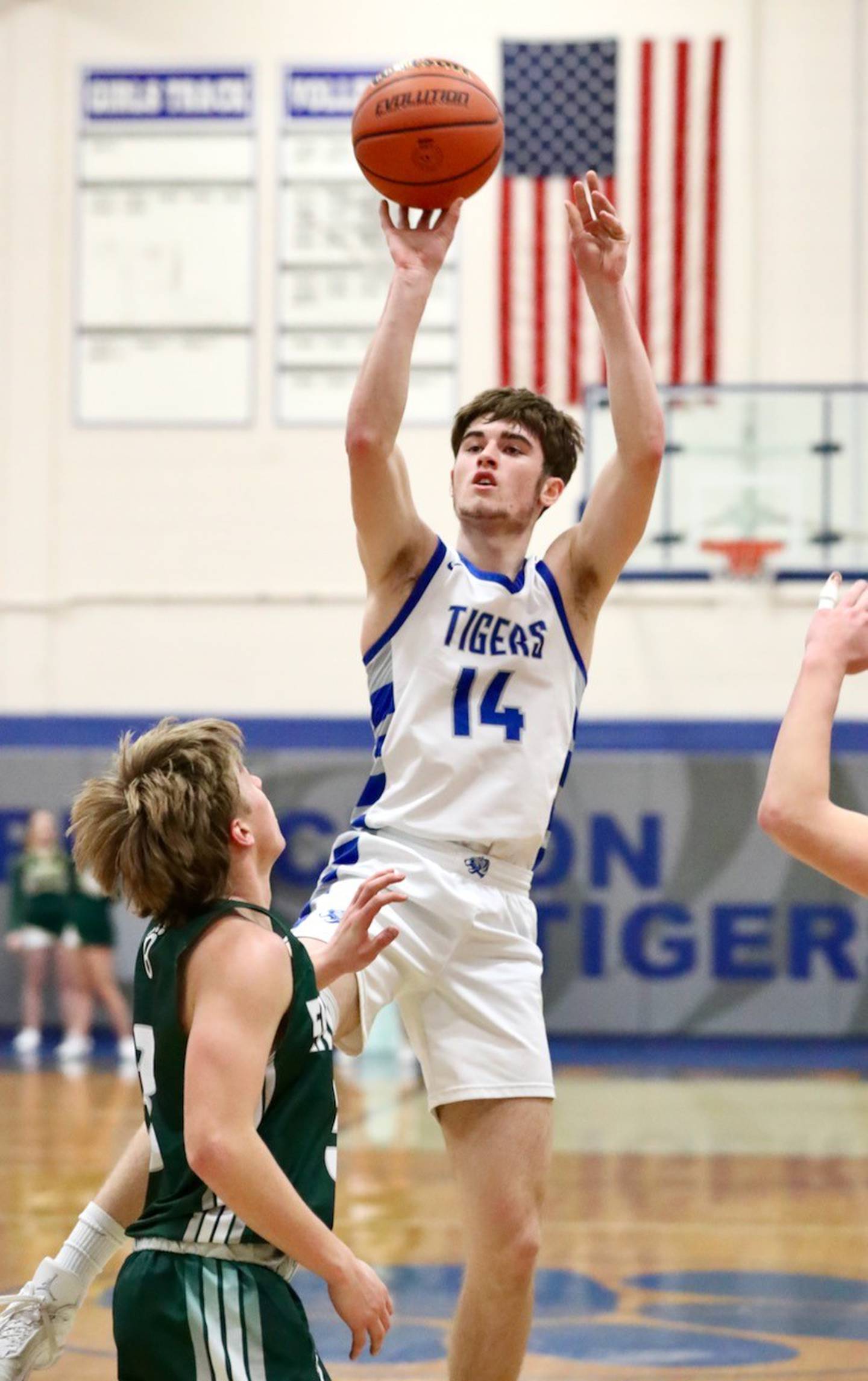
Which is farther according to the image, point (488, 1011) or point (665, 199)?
point (665, 199)

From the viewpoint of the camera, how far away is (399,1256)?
590 cm

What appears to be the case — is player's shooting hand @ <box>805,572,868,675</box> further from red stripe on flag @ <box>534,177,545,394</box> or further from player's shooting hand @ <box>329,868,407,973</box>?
red stripe on flag @ <box>534,177,545,394</box>

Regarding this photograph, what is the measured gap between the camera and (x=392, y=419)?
3.63 metres

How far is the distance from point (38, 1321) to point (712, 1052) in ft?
34.9

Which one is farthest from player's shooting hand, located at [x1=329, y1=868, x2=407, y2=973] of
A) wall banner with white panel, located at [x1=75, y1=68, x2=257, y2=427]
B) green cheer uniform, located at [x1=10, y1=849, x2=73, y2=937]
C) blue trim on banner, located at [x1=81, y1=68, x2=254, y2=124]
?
blue trim on banner, located at [x1=81, y1=68, x2=254, y2=124]

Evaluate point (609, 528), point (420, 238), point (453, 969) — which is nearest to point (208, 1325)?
point (453, 969)

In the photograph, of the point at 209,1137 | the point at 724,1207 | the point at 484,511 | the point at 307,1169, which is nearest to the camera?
the point at 209,1137

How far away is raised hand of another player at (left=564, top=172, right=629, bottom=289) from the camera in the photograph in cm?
381

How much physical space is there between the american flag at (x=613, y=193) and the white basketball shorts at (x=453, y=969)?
1076 centimetres

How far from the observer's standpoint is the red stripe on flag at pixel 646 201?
14.1 metres

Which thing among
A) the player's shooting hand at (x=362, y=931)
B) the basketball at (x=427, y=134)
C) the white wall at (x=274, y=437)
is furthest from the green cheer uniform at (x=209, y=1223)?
the white wall at (x=274, y=437)

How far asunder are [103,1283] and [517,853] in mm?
2772

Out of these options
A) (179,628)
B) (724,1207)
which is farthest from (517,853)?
(179,628)

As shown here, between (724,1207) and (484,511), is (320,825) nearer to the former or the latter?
(724,1207)
